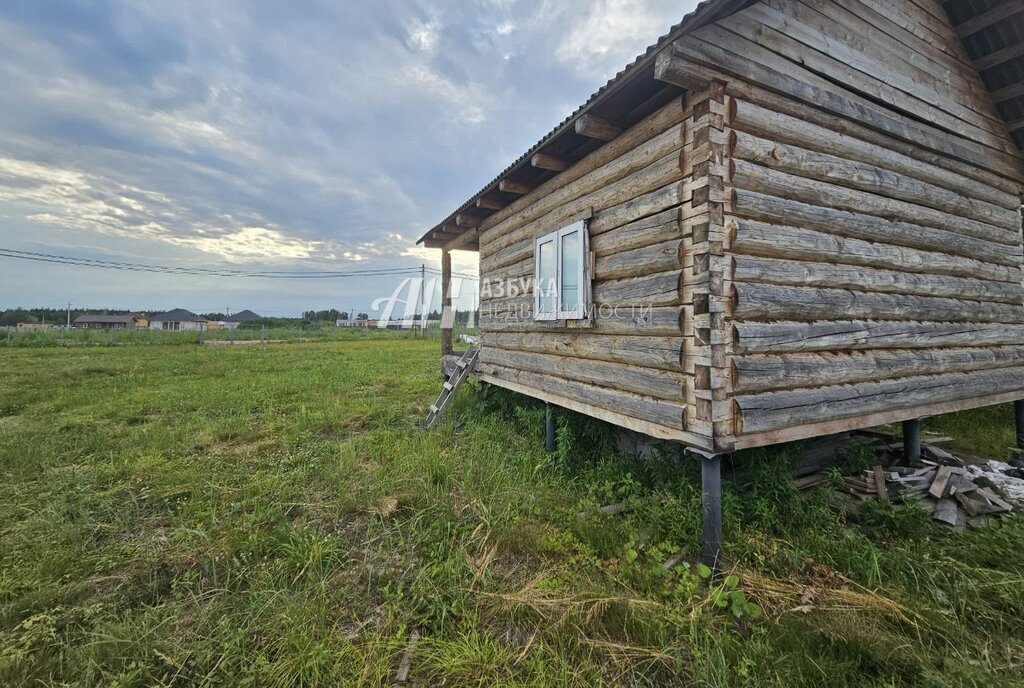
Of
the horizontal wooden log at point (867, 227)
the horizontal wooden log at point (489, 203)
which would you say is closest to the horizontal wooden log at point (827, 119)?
the horizontal wooden log at point (867, 227)

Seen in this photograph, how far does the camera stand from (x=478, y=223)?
7.93m

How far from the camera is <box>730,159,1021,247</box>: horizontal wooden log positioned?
3500 mm

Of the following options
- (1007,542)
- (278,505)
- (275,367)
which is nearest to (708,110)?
(1007,542)

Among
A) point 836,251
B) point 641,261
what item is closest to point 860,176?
point 836,251

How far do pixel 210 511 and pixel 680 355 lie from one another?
15.5 ft

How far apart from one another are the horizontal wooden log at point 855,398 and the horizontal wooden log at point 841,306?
0.69m

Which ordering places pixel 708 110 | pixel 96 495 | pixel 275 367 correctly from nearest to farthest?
pixel 708 110
pixel 96 495
pixel 275 367

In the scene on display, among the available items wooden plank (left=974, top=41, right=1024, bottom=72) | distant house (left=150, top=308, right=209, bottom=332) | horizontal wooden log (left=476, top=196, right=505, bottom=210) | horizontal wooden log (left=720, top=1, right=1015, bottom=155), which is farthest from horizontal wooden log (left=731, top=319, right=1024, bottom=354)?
distant house (left=150, top=308, right=209, bottom=332)

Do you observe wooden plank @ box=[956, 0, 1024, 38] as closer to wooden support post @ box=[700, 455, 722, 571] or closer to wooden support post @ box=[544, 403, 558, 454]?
wooden support post @ box=[700, 455, 722, 571]

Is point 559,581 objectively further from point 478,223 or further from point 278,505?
point 478,223

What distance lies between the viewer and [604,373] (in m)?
4.45

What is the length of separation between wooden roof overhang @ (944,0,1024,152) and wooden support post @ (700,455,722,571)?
6.59 m

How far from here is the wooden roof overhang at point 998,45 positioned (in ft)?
16.2

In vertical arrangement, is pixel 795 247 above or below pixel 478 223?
below
